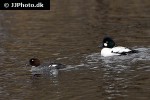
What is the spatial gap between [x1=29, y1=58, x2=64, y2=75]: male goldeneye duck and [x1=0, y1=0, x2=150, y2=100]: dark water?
0.38 m

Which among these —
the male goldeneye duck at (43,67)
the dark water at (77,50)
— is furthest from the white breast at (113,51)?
the male goldeneye duck at (43,67)

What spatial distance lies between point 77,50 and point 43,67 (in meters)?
4.69

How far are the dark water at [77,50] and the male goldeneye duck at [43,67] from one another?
38 centimetres

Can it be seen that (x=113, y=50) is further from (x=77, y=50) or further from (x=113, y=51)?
(x=77, y=50)

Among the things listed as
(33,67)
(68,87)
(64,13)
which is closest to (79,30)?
(64,13)

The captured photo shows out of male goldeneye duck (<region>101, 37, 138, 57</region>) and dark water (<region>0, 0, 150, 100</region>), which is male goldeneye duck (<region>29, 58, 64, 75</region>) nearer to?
dark water (<region>0, 0, 150, 100</region>)

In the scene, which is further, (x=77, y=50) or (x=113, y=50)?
(x=77, y=50)

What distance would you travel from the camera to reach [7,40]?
35.7 m

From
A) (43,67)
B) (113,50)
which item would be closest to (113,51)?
(113,50)

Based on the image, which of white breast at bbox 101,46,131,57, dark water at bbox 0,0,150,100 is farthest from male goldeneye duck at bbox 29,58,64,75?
white breast at bbox 101,46,131,57

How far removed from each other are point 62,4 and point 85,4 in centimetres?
222

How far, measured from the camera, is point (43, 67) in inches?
1014

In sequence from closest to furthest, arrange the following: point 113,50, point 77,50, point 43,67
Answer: point 43,67 < point 113,50 < point 77,50

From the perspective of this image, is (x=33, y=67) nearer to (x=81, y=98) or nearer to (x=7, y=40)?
(x=81, y=98)
